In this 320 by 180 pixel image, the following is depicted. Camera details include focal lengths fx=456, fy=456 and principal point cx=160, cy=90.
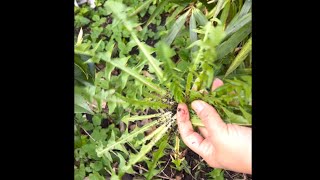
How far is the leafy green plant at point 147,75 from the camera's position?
995mm

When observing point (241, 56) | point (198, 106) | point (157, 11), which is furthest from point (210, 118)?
point (157, 11)

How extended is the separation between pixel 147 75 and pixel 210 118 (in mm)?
194

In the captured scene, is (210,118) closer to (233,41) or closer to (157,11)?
(233,41)

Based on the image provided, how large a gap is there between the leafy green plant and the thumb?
0.02 metres

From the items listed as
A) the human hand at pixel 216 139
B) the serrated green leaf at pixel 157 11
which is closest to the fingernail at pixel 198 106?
the human hand at pixel 216 139

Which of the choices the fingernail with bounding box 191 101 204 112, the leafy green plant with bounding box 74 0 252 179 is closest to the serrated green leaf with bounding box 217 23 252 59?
the leafy green plant with bounding box 74 0 252 179

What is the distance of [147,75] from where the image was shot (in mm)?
1078

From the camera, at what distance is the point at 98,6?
1.18 meters

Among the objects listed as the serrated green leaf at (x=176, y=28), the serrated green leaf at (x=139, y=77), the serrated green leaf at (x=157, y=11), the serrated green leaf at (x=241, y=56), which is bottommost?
the serrated green leaf at (x=139, y=77)

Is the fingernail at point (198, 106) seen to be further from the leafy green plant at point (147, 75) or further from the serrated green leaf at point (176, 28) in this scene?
the serrated green leaf at point (176, 28)

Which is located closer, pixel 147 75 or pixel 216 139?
pixel 216 139

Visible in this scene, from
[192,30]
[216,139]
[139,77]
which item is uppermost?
[192,30]

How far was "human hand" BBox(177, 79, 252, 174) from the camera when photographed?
956mm
